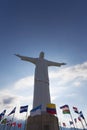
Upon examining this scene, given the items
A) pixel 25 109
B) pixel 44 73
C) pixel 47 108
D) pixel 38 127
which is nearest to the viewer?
Answer: pixel 38 127

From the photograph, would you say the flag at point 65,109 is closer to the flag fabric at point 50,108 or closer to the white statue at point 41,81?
the white statue at point 41,81

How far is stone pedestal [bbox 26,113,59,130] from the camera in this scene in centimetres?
2009

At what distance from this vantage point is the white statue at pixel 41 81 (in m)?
23.0

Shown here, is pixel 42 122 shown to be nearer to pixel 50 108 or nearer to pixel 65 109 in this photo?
pixel 50 108

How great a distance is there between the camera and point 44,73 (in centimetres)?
2612

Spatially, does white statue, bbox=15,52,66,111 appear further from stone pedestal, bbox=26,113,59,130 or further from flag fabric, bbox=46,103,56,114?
stone pedestal, bbox=26,113,59,130

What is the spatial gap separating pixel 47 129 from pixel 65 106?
1205 centimetres

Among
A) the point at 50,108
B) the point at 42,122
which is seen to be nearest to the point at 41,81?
the point at 50,108

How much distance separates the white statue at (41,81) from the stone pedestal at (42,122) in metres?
1.35

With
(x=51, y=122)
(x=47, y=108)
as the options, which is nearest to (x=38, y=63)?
(x=47, y=108)

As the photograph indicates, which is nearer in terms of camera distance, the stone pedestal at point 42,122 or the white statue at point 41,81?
the stone pedestal at point 42,122

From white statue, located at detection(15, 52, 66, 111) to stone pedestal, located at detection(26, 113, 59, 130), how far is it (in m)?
1.35

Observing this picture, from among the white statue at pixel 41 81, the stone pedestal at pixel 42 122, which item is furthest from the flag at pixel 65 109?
the stone pedestal at pixel 42 122

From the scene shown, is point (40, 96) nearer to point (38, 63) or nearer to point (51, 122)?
point (51, 122)
